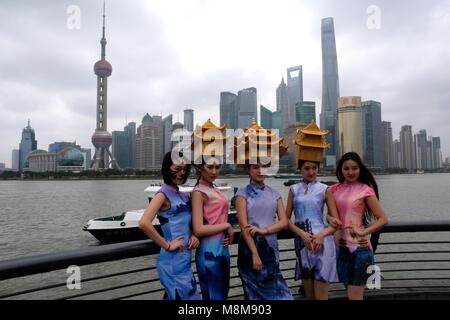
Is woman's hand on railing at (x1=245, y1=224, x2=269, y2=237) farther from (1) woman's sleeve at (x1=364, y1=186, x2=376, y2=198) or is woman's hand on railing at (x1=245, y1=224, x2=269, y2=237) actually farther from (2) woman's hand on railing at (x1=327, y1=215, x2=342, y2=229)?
(1) woman's sleeve at (x1=364, y1=186, x2=376, y2=198)

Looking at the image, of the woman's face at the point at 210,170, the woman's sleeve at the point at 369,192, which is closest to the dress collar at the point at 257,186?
the woman's face at the point at 210,170

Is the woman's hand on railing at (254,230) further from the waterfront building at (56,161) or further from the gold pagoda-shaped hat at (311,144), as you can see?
the waterfront building at (56,161)

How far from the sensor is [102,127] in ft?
486

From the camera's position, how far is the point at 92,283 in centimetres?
1306

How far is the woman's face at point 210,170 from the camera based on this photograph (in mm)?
2848

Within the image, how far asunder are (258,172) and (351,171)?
85 cm

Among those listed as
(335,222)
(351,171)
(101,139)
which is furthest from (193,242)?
(101,139)

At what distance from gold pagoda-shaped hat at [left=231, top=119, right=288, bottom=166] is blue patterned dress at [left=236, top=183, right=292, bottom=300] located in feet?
0.92

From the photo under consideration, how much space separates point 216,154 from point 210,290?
107 cm

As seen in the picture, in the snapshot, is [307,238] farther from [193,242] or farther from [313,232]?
[193,242]

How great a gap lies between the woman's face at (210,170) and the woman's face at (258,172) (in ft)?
1.09

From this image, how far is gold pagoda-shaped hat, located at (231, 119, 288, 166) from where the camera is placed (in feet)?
9.80
